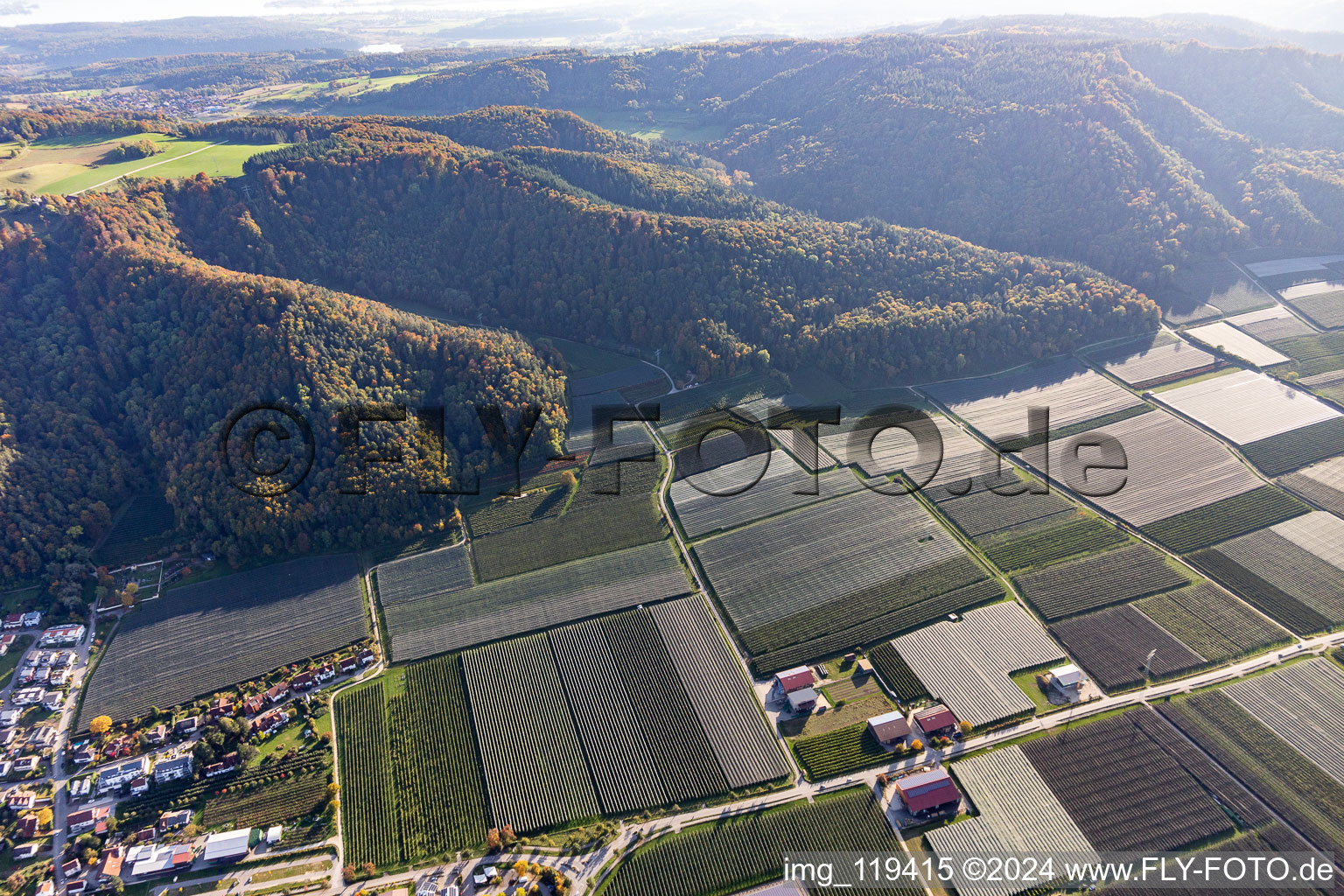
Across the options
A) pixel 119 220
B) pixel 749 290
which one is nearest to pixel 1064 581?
pixel 749 290

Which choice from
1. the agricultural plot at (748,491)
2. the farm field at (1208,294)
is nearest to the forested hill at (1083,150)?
the farm field at (1208,294)

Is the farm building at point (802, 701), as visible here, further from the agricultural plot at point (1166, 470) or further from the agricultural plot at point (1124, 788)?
the agricultural plot at point (1166, 470)

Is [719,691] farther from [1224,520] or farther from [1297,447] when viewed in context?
Answer: [1297,447]

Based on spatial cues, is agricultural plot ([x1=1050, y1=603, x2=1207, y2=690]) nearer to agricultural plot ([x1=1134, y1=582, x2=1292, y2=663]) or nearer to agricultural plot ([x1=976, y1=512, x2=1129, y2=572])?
agricultural plot ([x1=1134, y1=582, x2=1292, y2=663])

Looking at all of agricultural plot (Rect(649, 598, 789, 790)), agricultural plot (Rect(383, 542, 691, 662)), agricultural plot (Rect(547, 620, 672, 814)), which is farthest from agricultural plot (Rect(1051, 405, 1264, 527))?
agricultural plot (Rect(547, 620, 672, 814))

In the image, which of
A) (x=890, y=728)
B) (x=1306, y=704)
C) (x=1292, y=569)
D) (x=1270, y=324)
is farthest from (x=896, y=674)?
(x=1270, y=324)

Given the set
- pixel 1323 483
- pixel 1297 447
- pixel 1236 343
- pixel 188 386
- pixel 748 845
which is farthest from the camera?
pixel 1236 343
